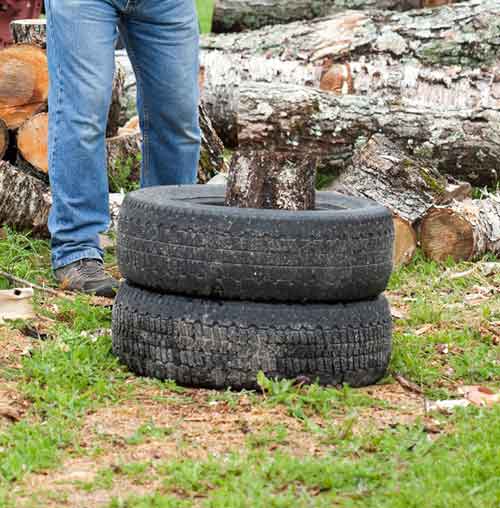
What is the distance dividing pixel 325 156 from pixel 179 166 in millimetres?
1712

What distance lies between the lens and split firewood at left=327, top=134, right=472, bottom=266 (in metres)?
6.05

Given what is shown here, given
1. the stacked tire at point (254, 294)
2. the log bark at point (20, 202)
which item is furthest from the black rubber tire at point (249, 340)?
the log bark at point (20, 202)

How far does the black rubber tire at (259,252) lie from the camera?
3.65 meters

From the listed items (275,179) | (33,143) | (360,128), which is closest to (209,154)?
(360,128)

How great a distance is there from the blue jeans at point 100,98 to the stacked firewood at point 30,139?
0.86 meters

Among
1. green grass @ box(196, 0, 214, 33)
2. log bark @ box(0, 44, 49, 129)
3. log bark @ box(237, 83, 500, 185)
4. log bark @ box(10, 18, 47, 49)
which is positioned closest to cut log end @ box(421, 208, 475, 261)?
log bark @ box(237, 83, 500, 185)

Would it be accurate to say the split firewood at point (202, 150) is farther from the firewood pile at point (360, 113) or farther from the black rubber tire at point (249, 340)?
the black rubber tire at point (249, 340)

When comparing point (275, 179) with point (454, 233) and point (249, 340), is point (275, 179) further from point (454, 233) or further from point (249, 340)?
point (454, 233)

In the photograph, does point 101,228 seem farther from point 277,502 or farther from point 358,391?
point 277,502

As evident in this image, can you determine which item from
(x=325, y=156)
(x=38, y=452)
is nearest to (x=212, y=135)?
(x=325, y=156)

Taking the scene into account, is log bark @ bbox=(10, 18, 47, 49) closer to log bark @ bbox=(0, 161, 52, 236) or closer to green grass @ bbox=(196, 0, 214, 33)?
log bark @ bbox=(0, 161, 52, 236)

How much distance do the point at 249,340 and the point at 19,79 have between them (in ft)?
10.9

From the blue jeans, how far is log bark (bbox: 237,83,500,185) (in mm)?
1479

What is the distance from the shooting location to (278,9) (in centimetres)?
944
